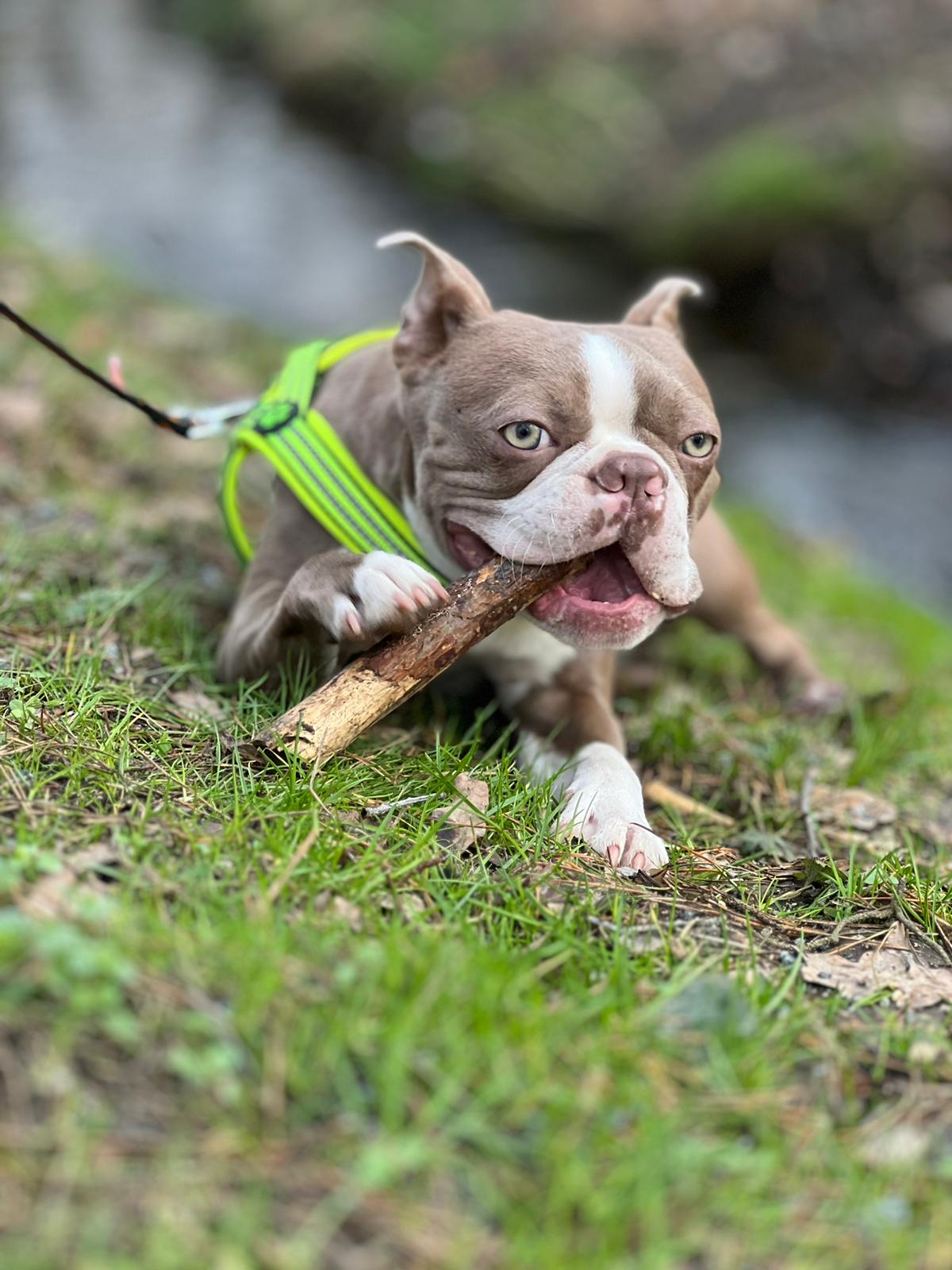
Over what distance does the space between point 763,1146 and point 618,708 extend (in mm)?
2249

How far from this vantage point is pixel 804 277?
11.7 meters

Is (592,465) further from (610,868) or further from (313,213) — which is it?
(313,213)

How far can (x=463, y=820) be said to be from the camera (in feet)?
9.04

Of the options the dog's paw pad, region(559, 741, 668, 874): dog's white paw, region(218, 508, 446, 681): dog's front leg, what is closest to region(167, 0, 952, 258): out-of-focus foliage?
region(218, 508, 446, 681): dog's front leg

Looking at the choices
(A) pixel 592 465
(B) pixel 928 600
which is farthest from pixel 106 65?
(A) pixel 592 465

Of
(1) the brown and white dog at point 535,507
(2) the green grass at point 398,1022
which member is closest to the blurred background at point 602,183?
(1) the brown and white dog at point 535,507

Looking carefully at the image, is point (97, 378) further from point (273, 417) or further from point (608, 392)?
point (608, 392)

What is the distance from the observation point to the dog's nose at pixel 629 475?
2.80 metres

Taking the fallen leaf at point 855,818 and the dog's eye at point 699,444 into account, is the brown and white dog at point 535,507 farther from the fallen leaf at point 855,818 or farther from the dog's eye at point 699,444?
the fallen leaf at point 855,818

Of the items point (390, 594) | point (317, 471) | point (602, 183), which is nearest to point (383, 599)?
point (390, 594)

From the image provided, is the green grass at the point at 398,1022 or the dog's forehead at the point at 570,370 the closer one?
the green grass at the point at 398,1022

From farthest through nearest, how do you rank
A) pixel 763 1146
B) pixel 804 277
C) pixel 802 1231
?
pixel 804 277 → pixel 763 1146 → pixel 802 1231

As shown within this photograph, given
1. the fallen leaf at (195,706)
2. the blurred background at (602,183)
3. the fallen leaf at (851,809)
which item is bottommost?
the blurred background at (602,183)

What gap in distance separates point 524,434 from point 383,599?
535mm
